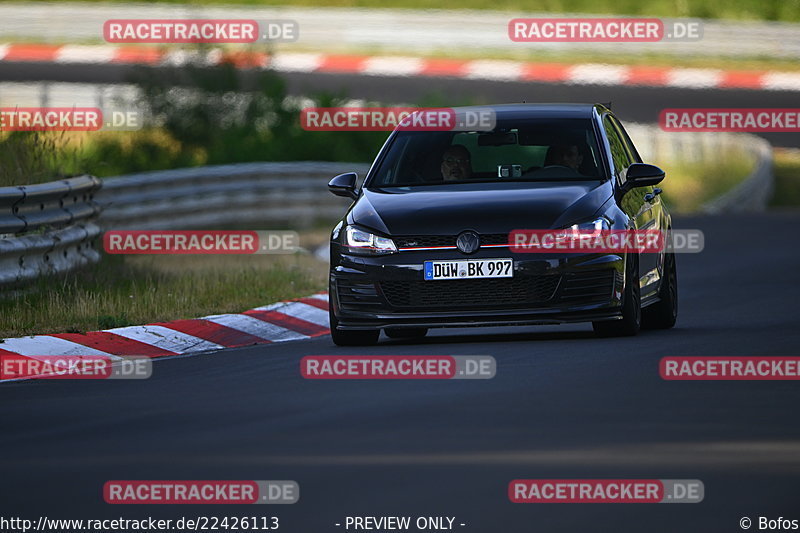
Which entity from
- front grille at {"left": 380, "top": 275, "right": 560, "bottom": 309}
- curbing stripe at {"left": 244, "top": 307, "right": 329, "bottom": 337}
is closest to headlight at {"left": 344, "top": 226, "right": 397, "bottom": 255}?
front grille at {"left": 380, "top": 275, "right": 560, "bottom": 309}

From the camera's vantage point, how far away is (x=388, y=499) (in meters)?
6.66

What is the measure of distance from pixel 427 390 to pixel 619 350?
6.46 ft

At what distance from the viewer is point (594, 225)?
11.6 metres

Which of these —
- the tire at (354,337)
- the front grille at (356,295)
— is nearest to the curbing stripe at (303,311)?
the tire at (354,337)

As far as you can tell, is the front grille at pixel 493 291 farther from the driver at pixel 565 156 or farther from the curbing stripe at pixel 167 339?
the curbing stripe at pixel 167 339

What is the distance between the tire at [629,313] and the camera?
38.4 feet

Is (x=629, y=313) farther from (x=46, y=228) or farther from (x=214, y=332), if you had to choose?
(x=46, y=228)

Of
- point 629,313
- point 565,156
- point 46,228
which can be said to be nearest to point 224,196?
point 46,228

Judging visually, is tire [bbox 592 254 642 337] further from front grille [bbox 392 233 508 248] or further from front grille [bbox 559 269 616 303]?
front grille [bbox 392 233 508 248]

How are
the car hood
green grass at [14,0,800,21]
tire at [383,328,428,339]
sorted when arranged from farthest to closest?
green grass at [14,0,800,21]
tire at [383,328,428,339]
the car hood

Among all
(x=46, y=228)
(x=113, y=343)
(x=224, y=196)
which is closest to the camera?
(x=113, y=343)

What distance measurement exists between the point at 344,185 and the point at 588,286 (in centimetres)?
194

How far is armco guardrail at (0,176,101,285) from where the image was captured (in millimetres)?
13484

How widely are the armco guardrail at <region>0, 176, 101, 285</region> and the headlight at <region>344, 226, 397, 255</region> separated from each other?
8.69 feet
